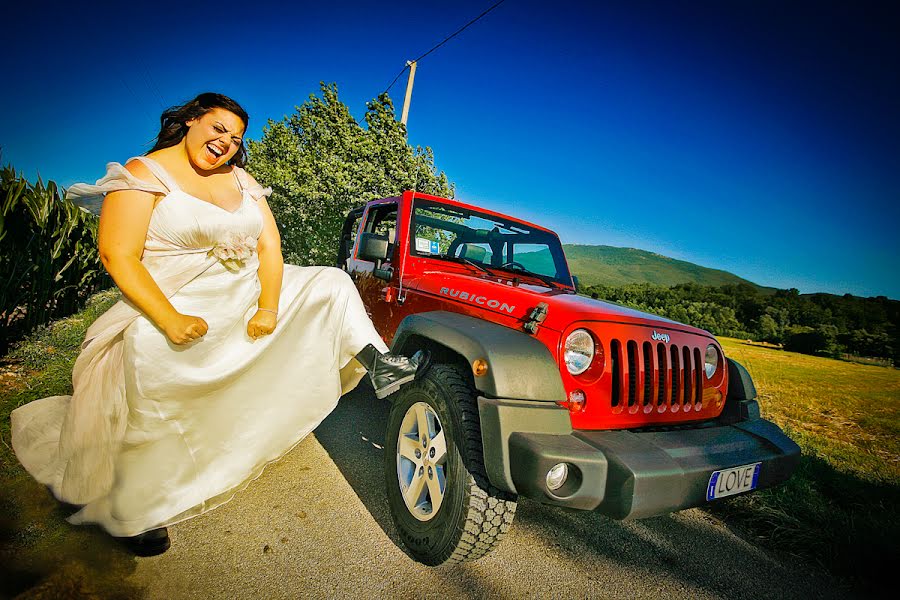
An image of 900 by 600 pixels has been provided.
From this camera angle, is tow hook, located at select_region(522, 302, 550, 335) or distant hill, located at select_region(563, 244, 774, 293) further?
distant hill, located at select_region(563, 244, 774, 293)

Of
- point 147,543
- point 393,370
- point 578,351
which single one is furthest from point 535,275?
point 147,543

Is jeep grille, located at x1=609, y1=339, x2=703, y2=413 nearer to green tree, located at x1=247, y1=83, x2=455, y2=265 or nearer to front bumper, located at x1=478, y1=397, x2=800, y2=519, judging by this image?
front bumper, located at x1=478, y1=397, x2=800, y2=519

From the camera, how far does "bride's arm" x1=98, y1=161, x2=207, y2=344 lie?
1562 mm

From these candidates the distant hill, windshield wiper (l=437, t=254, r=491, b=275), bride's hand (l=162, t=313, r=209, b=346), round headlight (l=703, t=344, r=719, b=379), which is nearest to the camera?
bride's hand (l=162, t=313, r=209, b=346)

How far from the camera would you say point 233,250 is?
185cm

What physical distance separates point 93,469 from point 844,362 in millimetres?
13723

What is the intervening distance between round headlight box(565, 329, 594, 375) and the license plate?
2.18 feet

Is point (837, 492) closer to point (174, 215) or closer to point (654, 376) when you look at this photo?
point (654, 376)

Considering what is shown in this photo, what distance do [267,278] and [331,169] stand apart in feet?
30.9

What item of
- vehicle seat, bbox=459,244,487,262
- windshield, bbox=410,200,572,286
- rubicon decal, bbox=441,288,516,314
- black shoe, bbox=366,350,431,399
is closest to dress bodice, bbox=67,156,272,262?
black shoe, bbox=366,350,431,399

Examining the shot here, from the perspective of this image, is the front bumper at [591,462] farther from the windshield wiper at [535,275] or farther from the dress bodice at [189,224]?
the windshield wiper at [535,275]

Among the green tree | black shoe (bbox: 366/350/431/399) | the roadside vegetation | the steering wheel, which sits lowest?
the roadside vegetation

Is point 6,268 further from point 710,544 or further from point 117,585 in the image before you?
point 710,544

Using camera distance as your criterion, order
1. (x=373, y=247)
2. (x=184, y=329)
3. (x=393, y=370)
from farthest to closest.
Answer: (x=373, y=247) → (x=393, y=370) → (x=184, y=329)
